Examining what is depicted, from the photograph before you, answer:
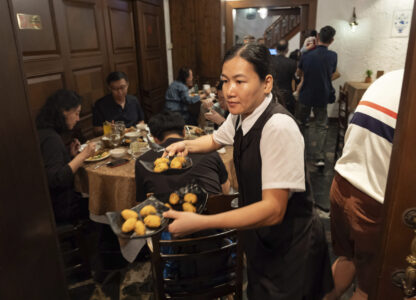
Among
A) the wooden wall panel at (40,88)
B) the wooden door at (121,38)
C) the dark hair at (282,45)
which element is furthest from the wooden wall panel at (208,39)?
the wooden wall panel at (40,88)

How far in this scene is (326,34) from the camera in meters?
3.96

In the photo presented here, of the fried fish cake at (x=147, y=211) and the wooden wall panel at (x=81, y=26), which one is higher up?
the wooden wall panel at (x=81, y=26)

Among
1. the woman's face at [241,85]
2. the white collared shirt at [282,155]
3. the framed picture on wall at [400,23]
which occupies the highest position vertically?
the framed picture on wall at [400,23]

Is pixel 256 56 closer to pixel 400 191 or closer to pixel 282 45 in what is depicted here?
pixel 400 191

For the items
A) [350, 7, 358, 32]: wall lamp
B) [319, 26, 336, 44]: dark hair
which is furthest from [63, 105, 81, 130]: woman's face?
[350, 7, 358, 32]: wall lamp

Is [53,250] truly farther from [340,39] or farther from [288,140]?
[340,39]

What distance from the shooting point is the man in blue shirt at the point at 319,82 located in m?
4.10

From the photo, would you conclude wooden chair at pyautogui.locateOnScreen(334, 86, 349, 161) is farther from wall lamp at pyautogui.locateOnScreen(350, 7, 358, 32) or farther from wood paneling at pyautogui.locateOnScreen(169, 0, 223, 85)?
wood paneling at pyautogui.locateOnScreen(169, 0, 223, 85)

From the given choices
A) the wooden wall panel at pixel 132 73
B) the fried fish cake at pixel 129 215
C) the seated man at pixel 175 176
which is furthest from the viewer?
the wooden wall panel at pixel 132 73

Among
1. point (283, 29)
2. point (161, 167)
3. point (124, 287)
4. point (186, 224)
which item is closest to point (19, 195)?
point (186, 224)

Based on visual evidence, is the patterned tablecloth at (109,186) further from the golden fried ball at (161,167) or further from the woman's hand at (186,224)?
the woman's hand at (186,224)

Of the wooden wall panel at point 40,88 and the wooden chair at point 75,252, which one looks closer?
the wooden chair at point 75,252

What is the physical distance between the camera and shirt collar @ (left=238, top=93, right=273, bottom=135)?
115 centimetres

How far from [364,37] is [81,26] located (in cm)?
493
